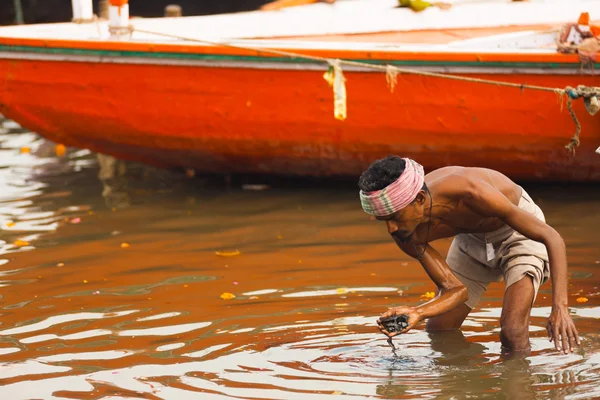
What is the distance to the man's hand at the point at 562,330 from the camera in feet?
14.5

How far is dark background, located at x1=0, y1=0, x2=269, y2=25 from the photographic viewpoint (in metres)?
18.4

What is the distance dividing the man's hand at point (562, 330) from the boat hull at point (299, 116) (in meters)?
4.20

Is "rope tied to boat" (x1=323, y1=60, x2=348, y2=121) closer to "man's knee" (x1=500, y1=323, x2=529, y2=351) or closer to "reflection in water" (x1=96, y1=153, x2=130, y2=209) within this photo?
"reflection in water" (x1=96, y1=153, x2=130, y2=209)

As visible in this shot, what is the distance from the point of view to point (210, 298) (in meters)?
6.49

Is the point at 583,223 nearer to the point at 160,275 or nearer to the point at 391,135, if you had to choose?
the point at 391,135

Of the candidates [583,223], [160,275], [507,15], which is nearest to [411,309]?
[160,275]

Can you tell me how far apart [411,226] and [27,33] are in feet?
18.3

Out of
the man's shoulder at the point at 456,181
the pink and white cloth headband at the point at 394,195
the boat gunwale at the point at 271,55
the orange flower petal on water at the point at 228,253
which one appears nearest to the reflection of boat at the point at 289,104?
the boat gunwale at the point at 271,55

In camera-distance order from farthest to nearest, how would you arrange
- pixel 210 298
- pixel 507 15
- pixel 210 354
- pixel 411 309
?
pixel 507 15 → pixel 210 298 → pixel 210 354 → pixel 411 309

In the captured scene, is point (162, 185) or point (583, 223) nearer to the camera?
point (583, 223)

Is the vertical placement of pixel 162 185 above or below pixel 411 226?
below

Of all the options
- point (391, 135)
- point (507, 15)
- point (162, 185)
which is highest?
point (507, 15)

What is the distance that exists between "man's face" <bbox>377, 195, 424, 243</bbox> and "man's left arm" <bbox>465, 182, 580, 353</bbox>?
0.23 metres

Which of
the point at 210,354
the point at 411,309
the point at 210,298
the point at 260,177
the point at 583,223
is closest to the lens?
the point at 411,309
